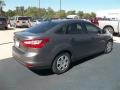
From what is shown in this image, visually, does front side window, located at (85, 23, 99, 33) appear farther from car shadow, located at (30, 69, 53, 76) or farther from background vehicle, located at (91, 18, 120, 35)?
background vehicle, located at (91, 18, 120, 35)

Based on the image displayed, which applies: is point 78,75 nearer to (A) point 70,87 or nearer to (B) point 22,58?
(A) point 70,87

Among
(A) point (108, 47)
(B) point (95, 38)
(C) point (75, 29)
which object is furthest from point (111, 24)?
(C) point (75, 29)

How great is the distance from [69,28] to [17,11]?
82.7m

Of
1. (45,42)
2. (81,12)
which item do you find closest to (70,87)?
(45,42)

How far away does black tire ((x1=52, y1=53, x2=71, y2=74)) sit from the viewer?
5.45 m

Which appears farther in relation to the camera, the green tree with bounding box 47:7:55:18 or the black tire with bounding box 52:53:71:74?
the green tree with bounding box 47:7:55:18

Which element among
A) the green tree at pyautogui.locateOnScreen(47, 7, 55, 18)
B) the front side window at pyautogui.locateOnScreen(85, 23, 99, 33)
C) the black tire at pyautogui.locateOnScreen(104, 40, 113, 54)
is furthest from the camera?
the green tree at pyautogui.locateOnScreen(47, 7, 55, 18)

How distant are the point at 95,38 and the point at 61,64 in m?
1.87

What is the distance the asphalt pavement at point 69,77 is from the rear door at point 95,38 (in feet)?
1.64

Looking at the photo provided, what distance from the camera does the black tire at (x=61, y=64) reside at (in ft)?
17.9

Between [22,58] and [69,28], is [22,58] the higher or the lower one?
the lower one

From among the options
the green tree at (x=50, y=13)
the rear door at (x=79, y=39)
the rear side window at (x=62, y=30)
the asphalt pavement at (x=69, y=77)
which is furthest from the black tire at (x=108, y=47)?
the green tree at (x=50, y=13)

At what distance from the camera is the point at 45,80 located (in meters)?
5.20

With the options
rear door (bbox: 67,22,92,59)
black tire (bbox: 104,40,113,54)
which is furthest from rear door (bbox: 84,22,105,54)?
black tire (bbox: 104,40,113,54)
